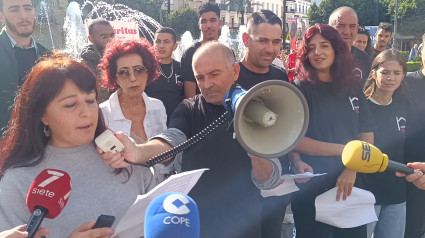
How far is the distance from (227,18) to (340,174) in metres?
79.9

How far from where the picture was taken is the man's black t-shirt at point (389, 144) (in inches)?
126

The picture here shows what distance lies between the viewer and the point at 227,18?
3140 inches

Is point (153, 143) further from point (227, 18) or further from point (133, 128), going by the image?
point (227, 18)

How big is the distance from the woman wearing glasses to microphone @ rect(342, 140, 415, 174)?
165cm

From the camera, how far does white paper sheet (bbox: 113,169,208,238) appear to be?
1.55 meters

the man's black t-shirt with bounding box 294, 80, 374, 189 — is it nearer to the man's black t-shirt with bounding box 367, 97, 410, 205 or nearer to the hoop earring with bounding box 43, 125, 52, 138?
the man's black t-shirt with bounding box 367, 97, 410, 205

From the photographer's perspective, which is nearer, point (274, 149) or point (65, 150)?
point (274, 149)

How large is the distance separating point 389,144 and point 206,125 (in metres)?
1.86

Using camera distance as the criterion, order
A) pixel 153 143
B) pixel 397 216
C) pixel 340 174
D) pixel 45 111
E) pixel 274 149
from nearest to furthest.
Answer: pixel 274 149 → pixel 45 111 → pixel 153 143 → pixel 340 174 → pixel 397 216

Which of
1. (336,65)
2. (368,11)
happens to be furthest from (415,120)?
(368,11)

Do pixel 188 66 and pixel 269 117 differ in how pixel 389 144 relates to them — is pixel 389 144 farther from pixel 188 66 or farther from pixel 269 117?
pixel 188 66

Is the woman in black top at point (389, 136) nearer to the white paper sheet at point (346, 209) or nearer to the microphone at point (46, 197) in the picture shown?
the white paper sheet at point (346, 209)

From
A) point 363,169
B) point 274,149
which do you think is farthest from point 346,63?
point 274,149

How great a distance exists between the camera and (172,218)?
111 centimetres
